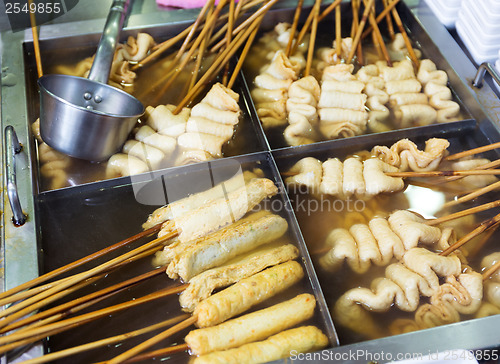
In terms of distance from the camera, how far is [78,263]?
233 centimetres

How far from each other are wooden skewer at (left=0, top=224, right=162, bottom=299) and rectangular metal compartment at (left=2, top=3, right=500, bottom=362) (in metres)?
0.09

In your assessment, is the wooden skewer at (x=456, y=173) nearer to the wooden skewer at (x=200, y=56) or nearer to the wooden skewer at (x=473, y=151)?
the wooden skewer at (x=473, y=151)

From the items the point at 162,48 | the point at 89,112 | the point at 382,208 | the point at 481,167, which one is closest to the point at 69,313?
the point at 89,112

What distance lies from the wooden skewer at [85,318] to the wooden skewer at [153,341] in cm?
17

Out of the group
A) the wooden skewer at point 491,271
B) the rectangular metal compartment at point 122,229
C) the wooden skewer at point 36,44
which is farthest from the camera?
the wooden skewer at point 36,44

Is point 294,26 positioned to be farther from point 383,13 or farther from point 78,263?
point 78,263

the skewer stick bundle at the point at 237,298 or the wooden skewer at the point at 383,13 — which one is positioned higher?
the wooden skewer at the point at 383,13

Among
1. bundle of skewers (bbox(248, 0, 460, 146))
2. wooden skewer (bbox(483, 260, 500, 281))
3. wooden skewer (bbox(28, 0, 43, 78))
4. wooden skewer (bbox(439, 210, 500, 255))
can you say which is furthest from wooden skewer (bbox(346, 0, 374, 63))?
wooden skewer (bbox(28, 0, 43, 78))

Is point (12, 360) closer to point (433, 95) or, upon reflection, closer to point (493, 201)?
point (493, 201)

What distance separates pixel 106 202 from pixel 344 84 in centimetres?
170

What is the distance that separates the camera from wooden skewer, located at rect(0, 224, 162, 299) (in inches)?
85.4

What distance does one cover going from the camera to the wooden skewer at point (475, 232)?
250 cm
